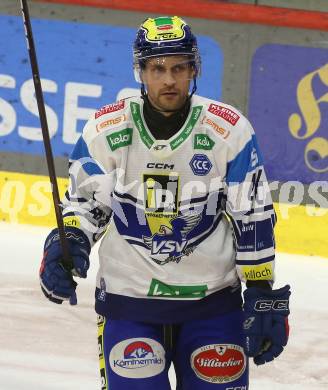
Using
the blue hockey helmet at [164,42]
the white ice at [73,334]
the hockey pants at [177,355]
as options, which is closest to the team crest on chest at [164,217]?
the hockey pants at [177,355]

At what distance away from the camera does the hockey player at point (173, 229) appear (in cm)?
336

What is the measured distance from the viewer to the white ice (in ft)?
16.2

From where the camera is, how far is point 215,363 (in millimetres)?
3377

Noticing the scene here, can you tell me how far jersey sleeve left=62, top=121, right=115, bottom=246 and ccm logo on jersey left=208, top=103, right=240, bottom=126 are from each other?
37cm

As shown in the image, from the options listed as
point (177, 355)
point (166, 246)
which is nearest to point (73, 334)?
point (177, 355)

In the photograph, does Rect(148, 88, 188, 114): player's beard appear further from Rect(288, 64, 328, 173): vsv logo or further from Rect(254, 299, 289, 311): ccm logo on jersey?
Rect(288, 64, 328, 173): vsv logo

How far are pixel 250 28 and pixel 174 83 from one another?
145 inches

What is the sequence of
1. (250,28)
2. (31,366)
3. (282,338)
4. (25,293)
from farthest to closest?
(250,28) < (25,293) < (31,366) < (282,338)

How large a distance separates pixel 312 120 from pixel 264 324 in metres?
3.74

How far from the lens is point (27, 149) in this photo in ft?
24.1

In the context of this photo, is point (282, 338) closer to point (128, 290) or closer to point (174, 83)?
point (128, 290)

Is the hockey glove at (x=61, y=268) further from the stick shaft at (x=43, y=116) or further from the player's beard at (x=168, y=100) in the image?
the player's beard at (x=168, y=100)

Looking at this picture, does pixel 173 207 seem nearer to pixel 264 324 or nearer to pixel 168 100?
pixel 168 100

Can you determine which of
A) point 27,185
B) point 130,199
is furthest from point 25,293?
point 130,199
